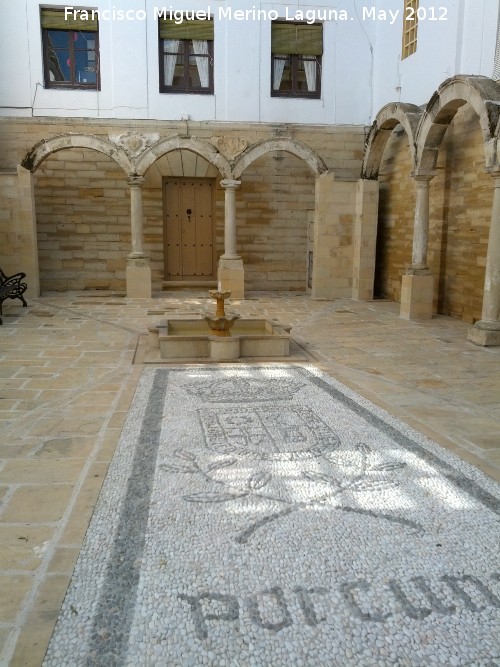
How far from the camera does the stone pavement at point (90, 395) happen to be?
264cm

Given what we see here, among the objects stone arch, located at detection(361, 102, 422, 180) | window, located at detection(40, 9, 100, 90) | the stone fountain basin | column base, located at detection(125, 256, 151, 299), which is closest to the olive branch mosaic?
the stone fountain basin

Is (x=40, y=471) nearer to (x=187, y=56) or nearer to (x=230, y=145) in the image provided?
(x=230, y=145)

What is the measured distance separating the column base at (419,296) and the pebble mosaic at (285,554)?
5.53 metres

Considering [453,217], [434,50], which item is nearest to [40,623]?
[453,217]

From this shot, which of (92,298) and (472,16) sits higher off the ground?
(472,16)

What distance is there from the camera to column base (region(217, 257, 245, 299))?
11.9 m

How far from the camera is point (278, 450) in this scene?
3980mm

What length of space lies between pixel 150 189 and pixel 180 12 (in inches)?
141

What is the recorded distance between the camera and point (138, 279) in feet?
39.0

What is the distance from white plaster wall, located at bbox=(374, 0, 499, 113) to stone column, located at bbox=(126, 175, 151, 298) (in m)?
5.32

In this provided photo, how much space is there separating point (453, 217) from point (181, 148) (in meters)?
5.35

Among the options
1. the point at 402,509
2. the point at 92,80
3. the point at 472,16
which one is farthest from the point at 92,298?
the point at 402,509

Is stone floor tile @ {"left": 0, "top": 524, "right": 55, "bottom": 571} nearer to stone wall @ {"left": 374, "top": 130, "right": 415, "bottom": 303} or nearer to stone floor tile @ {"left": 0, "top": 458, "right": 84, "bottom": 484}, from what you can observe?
stone floor tile @ {"left": 0, "top": 458, "right": 84, "bottom": 484}

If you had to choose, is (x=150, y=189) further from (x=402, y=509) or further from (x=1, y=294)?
(x=402, y=509)
